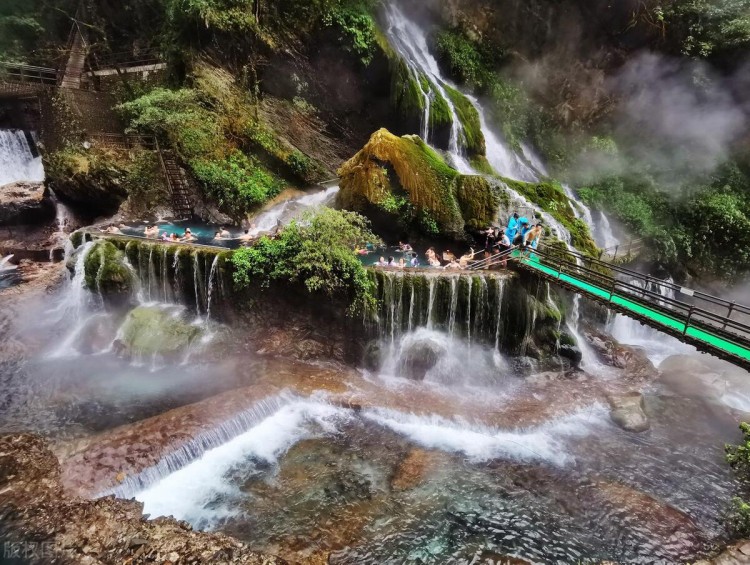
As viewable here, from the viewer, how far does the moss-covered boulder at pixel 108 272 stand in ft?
41.4

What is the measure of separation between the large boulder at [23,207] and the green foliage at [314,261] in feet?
46.6

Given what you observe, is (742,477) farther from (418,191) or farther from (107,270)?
(107,270)

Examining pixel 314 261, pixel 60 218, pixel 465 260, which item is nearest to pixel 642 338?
pixel 465 260

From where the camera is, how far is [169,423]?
845cm

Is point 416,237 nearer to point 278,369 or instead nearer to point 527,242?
point 527,242

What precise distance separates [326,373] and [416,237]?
6.00m

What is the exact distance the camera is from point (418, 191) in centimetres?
1382

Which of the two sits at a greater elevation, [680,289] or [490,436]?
[680,289]

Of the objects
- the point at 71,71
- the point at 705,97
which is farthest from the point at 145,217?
the point at 705,97

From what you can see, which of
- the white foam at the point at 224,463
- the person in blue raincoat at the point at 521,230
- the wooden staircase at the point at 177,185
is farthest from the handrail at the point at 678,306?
the wooden staircase at the point at 177,185

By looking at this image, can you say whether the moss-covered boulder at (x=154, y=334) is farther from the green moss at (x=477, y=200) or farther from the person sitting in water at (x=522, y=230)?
the person sitting in water at (x=522, y=230)

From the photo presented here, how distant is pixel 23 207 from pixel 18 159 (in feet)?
11.6

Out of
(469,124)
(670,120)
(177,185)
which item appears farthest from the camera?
(670,120)

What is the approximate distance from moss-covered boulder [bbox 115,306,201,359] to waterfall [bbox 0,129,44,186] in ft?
47.8
